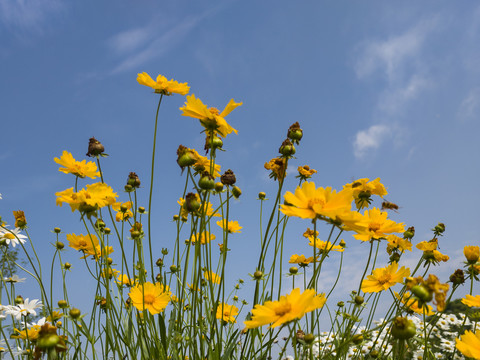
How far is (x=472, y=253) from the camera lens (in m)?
1.80

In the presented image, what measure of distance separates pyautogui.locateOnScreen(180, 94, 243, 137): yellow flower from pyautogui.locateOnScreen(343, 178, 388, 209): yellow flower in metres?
0.64

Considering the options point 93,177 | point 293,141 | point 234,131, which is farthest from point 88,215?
point 293,141

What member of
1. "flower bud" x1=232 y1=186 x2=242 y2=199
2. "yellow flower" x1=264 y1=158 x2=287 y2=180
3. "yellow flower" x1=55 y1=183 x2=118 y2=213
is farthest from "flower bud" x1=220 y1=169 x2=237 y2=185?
"yellow flower" x1=55 y1=183 x2=118 y2=213

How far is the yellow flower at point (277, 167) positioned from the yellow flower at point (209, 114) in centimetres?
28

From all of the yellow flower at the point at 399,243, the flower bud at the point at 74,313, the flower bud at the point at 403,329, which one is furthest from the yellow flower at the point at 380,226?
the flower bud at the point at 74,313

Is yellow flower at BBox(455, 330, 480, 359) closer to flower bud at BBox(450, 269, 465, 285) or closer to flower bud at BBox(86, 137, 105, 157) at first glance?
flower bud at BBox(450, 269, 465, 285)

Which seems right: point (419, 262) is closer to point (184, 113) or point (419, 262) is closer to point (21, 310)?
point (184, 113)

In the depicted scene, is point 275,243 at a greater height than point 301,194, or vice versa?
point 275,243

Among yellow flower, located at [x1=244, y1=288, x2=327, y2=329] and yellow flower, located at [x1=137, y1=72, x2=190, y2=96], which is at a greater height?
yellow flower, located at [x1=137, y1=72, x2=190, y2=96]

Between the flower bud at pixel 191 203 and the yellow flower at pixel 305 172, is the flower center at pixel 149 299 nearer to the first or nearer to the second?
the flower bud at pixel 191 203

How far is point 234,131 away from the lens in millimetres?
1521

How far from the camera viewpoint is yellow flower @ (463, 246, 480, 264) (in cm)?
179

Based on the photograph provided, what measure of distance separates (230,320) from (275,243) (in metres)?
0.75

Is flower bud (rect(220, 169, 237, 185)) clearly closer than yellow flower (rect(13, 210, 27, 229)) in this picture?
Yes
